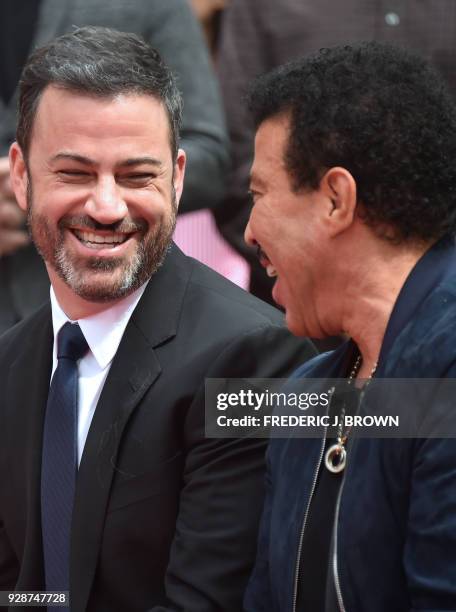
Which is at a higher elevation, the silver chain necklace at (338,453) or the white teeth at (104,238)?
the white teeth at (104,238)

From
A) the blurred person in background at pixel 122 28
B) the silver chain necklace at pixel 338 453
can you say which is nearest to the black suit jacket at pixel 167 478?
the silver chain necklace at pixel 338 453

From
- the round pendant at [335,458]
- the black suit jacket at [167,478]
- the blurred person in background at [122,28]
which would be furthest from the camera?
the blurred person in background at [122,28]

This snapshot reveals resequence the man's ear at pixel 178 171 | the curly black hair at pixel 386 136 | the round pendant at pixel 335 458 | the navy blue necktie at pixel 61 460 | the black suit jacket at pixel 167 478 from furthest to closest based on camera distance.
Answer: the man's ear at pixel 178 171 < the navy blue necktie at pixel 61 460 < the black suit jacket at pixel 167 478 < the round pendant at pixel 335 458 < the curly black hair at pixel 386 136

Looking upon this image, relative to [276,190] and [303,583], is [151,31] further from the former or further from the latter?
[303,583]

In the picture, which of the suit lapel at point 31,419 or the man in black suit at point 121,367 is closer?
the man in black suit at point 121,367

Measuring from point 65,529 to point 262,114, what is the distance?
3.34ft

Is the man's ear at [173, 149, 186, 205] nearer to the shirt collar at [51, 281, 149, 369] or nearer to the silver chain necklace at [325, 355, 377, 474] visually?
the shirt collar at [51, 281, 149, 369]

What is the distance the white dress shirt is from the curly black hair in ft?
2.19

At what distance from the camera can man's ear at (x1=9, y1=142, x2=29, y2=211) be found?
10.1 ft

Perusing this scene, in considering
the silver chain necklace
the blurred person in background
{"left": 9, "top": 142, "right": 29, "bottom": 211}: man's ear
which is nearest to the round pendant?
the silver chain necklace

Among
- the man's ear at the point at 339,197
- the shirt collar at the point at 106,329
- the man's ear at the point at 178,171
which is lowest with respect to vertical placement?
the shirt collar at the point at 106,329

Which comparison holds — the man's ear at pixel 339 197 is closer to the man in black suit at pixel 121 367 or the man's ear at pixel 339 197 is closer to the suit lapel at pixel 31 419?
the man in black suit at pixel 121 367

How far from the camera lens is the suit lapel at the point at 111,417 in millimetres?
2729

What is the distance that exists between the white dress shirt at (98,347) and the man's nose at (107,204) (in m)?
0.20
